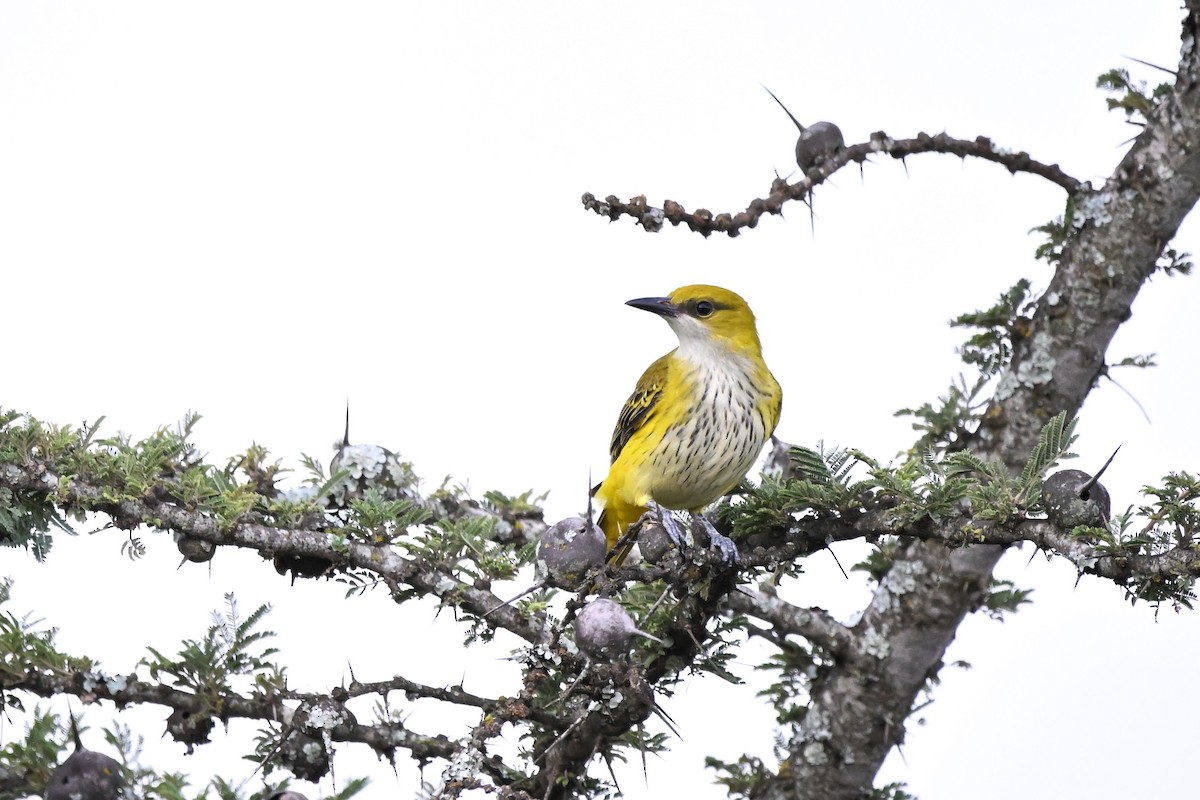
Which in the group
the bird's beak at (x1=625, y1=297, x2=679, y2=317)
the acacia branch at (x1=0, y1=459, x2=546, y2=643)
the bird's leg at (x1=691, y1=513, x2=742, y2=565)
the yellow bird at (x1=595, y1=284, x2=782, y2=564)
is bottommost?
the acacia branch at (x1=0, y1=459, x2=546, y2=643)

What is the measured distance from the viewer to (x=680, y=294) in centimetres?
564

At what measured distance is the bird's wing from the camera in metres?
5.31

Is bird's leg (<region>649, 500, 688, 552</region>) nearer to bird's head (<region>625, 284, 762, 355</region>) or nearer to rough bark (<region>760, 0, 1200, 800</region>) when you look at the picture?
rough bark (<region>760, 0, 1200, 800</region>)

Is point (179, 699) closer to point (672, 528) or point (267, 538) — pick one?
point (267, 538)

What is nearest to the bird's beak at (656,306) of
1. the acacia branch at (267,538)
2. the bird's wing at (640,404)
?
the bird's wing at (640,404)

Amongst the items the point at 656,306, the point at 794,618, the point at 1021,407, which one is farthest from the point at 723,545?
the point at 656,306

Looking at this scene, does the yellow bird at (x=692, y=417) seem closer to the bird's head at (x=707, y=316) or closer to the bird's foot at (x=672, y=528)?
the bird's head at (x=707, y=316)

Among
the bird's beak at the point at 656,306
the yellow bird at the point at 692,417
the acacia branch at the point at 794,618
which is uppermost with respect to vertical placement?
the bird's beak at the point at 656,306

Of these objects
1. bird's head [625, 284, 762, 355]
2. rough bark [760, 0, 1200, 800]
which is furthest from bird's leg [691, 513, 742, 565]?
bird's head [625, 284, 762, 355]

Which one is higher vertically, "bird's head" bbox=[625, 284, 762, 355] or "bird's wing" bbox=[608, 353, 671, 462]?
"bird's head" bbox=[625, 284, 762, 355]

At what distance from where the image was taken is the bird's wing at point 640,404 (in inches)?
209

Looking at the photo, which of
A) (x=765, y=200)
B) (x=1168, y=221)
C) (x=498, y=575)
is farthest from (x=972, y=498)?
(x=1168, y=221)

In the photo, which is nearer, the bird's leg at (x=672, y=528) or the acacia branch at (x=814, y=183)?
the acacia branch at (x=814, y=183)

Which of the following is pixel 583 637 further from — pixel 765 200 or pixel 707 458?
pixel 707 458
